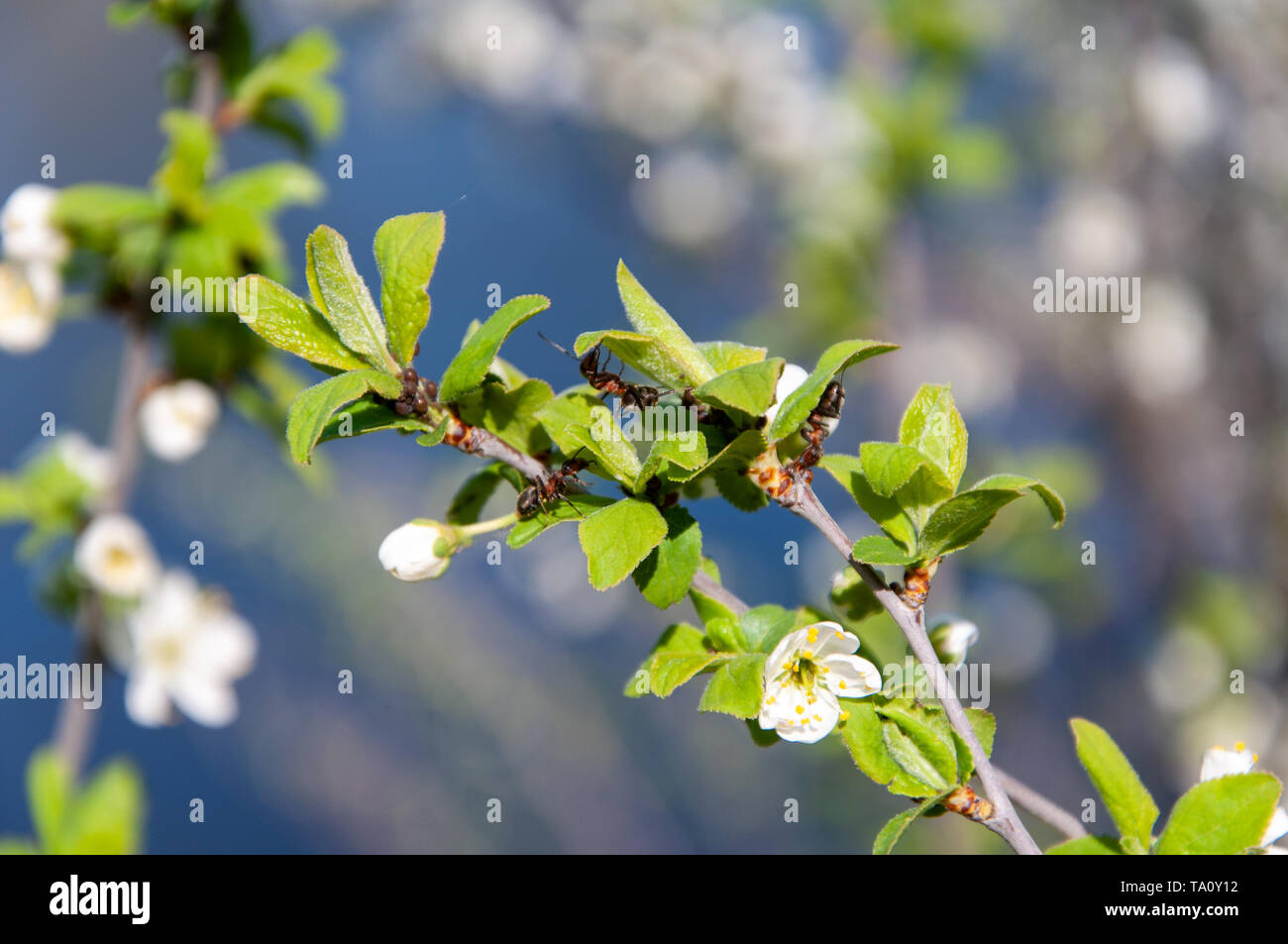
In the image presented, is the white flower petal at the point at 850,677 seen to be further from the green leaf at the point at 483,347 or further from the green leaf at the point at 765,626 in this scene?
the green leaf at the point at 483,347

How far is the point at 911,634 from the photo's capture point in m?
0.39

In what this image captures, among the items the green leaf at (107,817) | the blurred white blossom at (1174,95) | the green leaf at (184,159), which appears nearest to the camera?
the green leaf at (107,817)

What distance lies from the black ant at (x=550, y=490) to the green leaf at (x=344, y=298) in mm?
78

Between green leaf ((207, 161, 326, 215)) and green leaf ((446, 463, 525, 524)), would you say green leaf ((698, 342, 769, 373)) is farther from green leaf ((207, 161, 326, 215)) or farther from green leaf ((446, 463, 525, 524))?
green leaf ((207, 161, 326, 215))

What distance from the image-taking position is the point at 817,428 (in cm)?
41

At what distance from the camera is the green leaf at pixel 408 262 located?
392 mm

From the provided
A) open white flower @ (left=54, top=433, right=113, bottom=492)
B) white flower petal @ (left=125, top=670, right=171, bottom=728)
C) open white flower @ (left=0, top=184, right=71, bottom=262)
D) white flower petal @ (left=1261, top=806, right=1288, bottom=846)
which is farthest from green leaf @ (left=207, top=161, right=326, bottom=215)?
white flower petal @ (left=1261, top=806, right=1288, bottom=846)

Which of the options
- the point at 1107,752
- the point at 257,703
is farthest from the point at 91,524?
the point at 257,703

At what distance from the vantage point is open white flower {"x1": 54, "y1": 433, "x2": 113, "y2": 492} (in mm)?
804

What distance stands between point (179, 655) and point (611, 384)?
0.57 m

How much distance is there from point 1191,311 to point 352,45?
1499 millimetres

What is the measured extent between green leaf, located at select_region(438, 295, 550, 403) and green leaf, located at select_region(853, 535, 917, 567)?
16cm

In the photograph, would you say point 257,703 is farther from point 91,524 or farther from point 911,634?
point 911,634

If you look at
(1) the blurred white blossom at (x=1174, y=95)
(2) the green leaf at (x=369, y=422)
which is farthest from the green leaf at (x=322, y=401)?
(1) the blurred white blossom at (x=1174, y=95)
